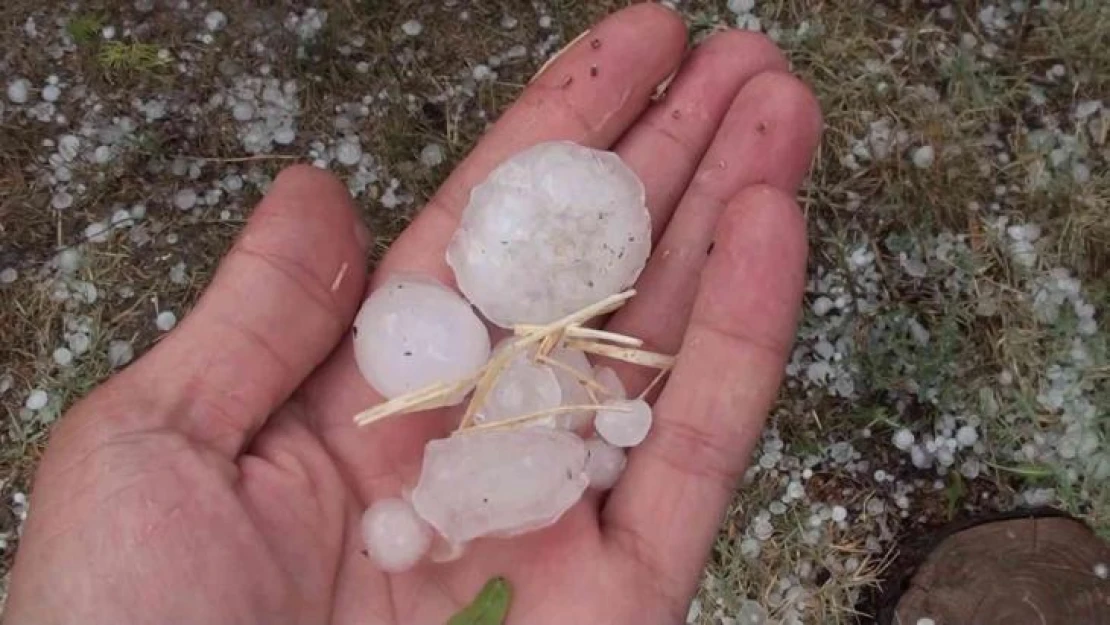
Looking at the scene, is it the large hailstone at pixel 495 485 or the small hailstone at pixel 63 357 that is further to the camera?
the small hailstone at pixel 63 357

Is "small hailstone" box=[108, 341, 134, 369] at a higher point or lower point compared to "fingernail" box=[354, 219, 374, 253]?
lower

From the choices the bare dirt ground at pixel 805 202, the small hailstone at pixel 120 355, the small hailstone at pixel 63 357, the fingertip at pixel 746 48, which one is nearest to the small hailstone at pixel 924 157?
the bare dirt ground at pixel 805 202

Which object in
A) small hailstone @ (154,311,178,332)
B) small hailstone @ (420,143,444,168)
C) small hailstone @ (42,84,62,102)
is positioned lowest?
small hailstone @ (154,311,178,332)

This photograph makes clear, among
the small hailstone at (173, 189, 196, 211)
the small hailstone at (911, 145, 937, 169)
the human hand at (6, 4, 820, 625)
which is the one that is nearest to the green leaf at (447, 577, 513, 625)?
the human hand at (6, 4, 820, 625)

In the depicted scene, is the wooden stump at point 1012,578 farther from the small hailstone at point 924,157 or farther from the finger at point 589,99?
the finger at point 589,99

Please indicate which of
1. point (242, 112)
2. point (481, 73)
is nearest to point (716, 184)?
point (481, 73)

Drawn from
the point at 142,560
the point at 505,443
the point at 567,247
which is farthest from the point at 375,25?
the point at 142,560

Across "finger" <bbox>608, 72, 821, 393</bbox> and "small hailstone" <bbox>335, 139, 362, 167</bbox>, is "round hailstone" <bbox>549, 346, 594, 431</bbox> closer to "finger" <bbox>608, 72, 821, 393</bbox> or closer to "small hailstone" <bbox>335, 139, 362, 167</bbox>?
"finger" <bbox>608, 72, 821, 393</bbox>
